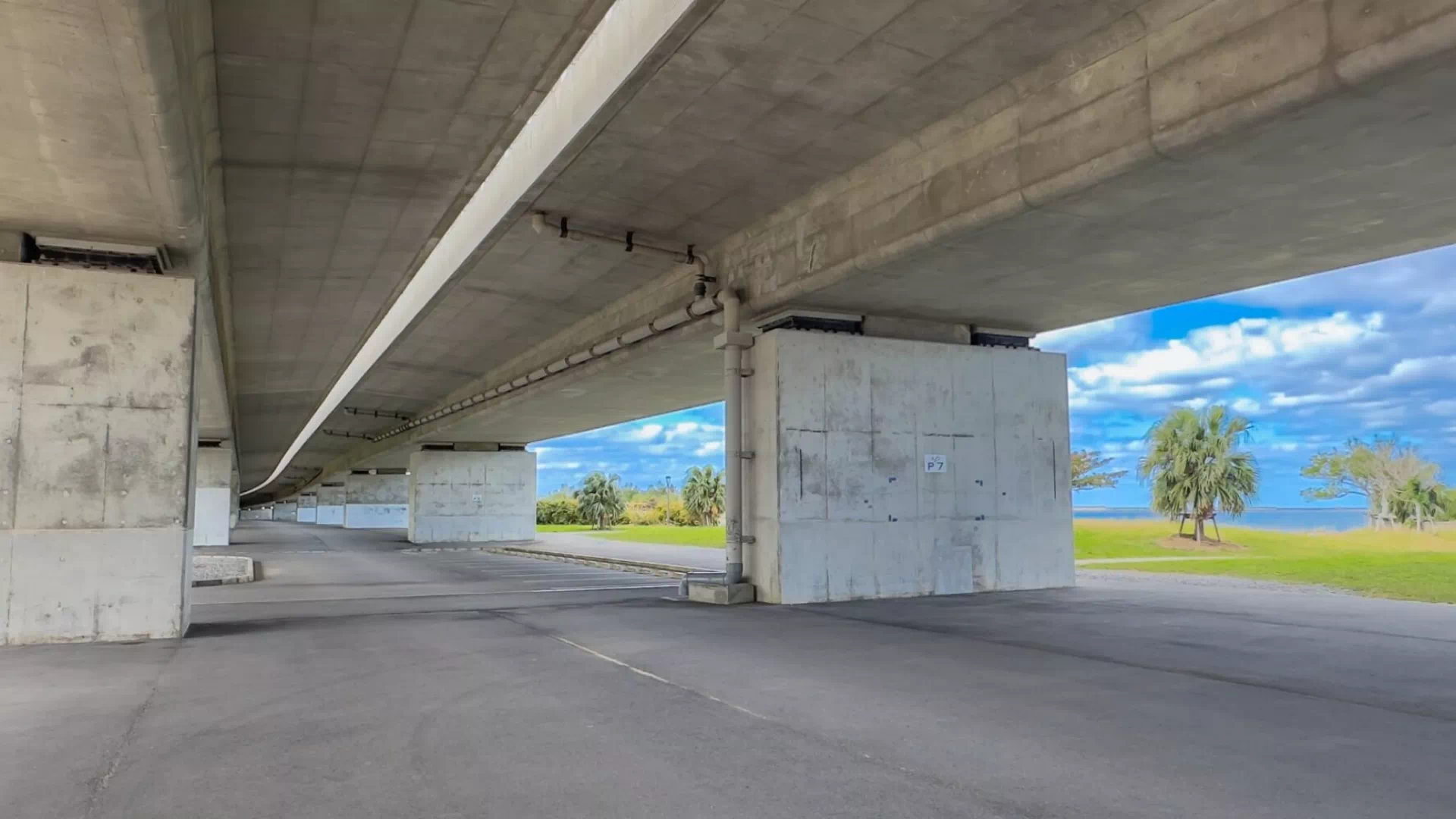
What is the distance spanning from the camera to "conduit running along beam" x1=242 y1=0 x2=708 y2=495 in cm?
887

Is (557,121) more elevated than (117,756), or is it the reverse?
(557,121)

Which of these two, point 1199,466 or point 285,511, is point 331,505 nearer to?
point 285,511

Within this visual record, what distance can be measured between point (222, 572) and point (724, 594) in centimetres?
1253

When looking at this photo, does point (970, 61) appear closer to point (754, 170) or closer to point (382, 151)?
point (754, 170)

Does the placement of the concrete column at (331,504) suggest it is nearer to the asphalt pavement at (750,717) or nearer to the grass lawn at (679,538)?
the grass lawn at (679,538)

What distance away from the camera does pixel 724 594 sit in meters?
14.7

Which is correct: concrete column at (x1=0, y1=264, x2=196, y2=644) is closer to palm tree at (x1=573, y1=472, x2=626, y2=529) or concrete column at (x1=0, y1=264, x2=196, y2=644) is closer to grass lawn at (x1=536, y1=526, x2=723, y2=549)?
grass lawn at (x1=536, y1=526, x2=723, y2=549)

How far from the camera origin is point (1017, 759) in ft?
18.5

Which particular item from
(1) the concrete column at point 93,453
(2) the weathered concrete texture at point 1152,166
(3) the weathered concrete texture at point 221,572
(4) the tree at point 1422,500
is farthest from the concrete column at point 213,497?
(4) the tree at point 1422,500

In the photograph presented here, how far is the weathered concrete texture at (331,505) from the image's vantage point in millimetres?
84750

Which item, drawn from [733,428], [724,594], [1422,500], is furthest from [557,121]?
[1422,500]

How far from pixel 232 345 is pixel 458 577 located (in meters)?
9.44

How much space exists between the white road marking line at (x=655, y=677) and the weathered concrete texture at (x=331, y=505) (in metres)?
79.9

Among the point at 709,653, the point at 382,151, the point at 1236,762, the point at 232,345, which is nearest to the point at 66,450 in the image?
the point at 382,151
